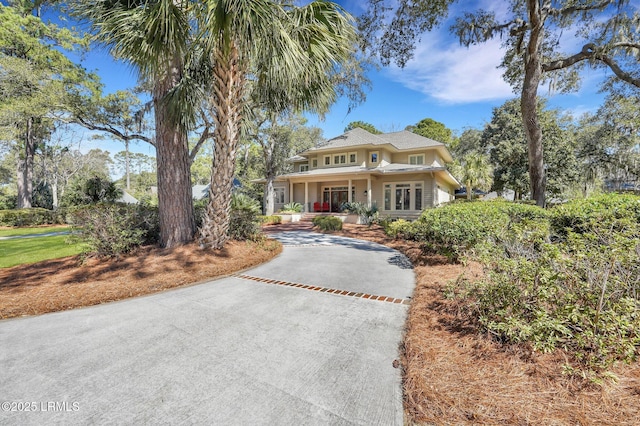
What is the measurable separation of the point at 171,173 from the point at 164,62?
2631 mm

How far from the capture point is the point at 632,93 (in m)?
16.0

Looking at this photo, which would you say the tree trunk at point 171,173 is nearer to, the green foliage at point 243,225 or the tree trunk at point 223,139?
the tree trunk at point 223,139

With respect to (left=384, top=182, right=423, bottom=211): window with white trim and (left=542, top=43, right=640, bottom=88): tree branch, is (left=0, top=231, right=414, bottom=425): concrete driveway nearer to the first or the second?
(left=542, top=43, right=640, bottom=88): tree branch

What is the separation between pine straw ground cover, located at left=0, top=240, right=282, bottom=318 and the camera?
13.8 feet

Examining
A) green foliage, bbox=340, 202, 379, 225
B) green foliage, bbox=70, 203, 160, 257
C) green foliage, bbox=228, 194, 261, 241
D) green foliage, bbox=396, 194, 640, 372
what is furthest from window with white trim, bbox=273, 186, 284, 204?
green foliage, bbox=396, 194, 640, 372

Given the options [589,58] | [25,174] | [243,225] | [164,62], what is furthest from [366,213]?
[25,174]

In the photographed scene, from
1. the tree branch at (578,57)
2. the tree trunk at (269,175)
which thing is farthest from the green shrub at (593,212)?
the tree trunk at (269,175)

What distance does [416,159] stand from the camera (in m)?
20.2

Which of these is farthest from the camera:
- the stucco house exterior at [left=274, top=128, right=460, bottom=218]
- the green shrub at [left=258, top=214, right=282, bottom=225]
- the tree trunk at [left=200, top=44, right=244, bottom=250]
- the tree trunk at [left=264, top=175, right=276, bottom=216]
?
the tree trunk at [left=264, top=175, right=276, bottom=216]

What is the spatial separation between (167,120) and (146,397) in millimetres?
6396

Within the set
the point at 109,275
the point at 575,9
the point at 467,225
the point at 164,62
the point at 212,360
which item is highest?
the point at 575,9

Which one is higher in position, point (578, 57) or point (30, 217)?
point (578, 57)

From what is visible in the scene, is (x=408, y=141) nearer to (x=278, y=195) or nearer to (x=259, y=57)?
(x=278, y=195)

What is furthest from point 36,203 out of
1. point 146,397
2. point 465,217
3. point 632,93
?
point 632,93
